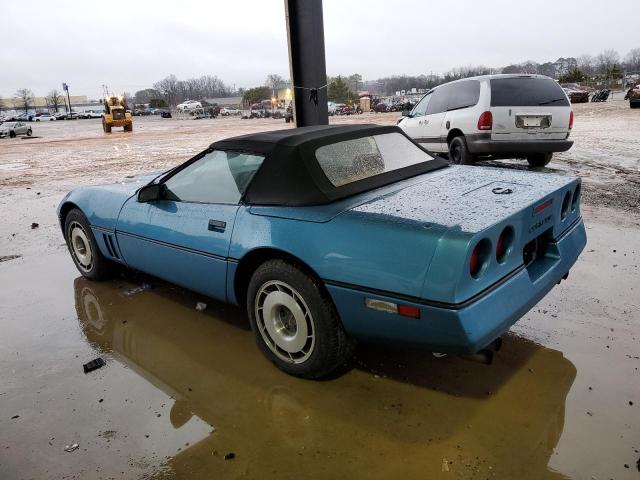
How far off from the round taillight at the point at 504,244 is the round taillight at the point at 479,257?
0.15 metres

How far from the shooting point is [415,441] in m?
2.20

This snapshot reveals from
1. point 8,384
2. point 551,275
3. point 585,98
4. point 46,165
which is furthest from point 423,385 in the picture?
point 585,98

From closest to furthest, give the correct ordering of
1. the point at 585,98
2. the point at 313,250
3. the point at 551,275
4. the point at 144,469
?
1. the point at 144,469
2. the point at 313,250
3. the point at 551,275
4. the point at 585,98

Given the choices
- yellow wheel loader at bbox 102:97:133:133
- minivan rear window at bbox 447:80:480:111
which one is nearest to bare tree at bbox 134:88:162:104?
yellow wheel loader at bbox 102:97:133:133

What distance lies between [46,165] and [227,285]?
13809mm

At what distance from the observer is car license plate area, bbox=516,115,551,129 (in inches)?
304

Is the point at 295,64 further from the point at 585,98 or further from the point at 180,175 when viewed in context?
the point at 585,98

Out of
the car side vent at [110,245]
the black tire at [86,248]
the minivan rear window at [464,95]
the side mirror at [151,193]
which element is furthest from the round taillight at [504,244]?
the minivan rear window at [464,95]

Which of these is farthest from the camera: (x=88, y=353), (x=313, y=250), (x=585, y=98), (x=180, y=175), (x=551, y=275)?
(x=585, y=98)

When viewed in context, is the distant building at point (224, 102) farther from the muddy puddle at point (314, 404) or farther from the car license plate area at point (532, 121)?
the muddy puddle at point (314, 404)

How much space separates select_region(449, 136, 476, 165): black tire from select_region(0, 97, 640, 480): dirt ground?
14.3 ft

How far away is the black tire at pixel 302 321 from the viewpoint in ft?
8.10

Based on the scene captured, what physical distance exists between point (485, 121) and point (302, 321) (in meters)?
6.31

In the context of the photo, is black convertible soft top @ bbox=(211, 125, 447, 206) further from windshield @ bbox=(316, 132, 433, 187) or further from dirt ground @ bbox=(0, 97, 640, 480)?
dirt ground @ bbox=(0, 97, 640, 480)
